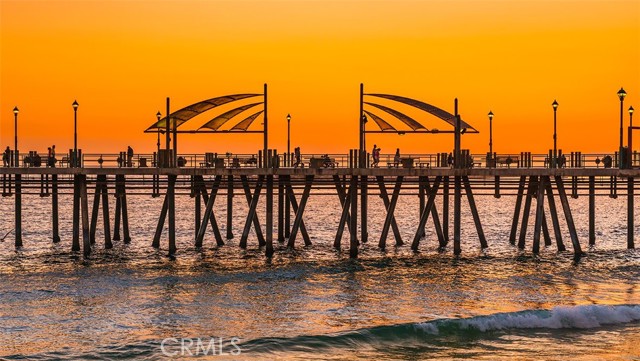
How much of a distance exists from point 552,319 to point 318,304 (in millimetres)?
7219

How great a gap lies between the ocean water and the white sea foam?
0.18 feet

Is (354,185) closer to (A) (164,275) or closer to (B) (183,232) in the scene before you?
(A) (164,275)

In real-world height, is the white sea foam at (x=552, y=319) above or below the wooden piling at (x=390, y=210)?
below

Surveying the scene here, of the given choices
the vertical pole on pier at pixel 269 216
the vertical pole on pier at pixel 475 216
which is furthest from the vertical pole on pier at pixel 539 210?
the vertical pole on pier at pixel 269 216

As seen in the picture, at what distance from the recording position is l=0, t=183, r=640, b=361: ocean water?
26.9 meters

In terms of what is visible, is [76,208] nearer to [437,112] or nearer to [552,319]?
[437,112]

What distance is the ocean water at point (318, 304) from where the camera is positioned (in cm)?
2686

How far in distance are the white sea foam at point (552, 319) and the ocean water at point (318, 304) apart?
0.18 ft

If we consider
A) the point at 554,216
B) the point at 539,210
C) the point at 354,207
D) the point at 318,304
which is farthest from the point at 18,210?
the point at 554,216

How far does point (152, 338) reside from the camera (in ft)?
90.2

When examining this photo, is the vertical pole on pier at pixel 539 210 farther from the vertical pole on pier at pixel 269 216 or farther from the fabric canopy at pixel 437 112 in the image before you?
the vertical pole on pier at pixel 269 216

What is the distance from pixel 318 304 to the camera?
3275 cm

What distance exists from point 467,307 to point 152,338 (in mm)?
10120

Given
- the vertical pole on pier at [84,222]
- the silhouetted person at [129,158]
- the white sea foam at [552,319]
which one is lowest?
the white sea foam at [552,319]
